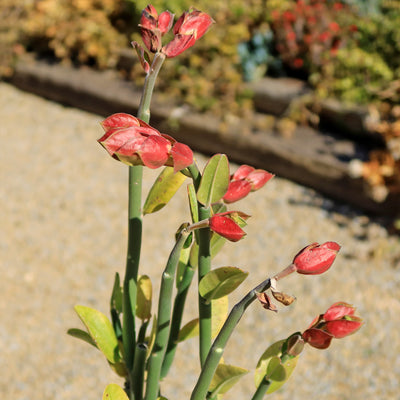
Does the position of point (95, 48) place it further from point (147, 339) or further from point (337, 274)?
point (147, 339)

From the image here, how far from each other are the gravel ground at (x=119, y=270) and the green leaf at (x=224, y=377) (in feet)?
5.28

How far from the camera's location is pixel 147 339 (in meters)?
1.12

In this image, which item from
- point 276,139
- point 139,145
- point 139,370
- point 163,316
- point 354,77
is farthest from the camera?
point 354,77

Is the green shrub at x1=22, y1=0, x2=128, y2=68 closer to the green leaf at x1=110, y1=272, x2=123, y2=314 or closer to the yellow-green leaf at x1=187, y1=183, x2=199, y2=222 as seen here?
the green leaf at x1=110, y1=272, x2=123, y2=314

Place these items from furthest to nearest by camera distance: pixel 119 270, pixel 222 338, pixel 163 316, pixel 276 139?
pixel 276 139 → pixel 119 270 → pixel 163 316 → pixel 222 338

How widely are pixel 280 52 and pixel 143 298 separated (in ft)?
10.9

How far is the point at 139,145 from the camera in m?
0.61

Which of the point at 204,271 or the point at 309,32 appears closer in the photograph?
the point at 204,271

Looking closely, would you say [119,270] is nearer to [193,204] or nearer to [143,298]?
[143,298]

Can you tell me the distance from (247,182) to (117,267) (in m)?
2.35

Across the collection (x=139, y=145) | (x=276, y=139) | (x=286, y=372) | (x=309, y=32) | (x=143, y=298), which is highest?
(x=139, y=145)

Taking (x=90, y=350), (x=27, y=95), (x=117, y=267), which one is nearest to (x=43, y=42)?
(x=27, y=95)

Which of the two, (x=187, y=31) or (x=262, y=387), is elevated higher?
(x=187, y=31)

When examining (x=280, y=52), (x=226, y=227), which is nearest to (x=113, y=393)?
(x=226, y=227)
